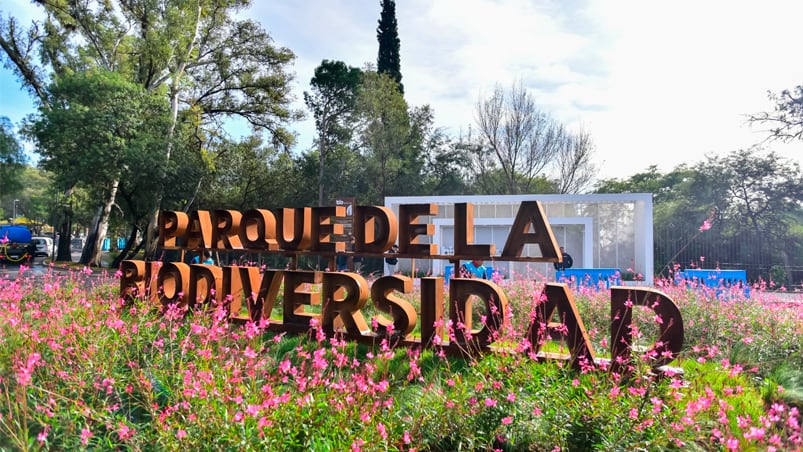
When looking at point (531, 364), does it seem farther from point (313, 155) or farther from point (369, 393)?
point (313, 155)

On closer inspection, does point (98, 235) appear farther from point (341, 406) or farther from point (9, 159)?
point (341, 406)

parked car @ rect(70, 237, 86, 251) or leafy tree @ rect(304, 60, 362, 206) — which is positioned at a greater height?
leafy tree @ rect(304, 60, 362, 206)

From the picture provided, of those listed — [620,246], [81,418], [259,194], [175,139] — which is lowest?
[81,418]

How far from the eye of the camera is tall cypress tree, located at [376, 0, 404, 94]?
2930 centimetres

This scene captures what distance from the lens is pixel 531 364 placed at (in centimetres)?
398

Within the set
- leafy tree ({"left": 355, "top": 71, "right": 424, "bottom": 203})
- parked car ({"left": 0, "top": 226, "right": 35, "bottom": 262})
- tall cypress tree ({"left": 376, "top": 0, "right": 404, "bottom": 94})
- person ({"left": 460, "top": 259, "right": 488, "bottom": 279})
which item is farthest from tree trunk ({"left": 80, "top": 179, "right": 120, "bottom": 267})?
person ({"left": 460, "top": 259, "right": 488, "bottom": 279})

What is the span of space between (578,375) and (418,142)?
24.6 metres

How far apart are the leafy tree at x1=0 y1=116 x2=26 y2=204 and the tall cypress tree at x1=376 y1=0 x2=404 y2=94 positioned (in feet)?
58.2

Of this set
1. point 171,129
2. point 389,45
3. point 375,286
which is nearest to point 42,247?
point 171,129

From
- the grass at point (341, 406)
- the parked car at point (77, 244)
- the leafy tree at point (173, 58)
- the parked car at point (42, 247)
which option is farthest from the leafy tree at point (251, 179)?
the parked car at point (77, 244)

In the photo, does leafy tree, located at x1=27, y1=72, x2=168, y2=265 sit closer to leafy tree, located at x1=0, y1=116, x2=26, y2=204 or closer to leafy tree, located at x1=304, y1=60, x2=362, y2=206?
leafy tree, located at x1=0, y1=116, x2=26, y2=204

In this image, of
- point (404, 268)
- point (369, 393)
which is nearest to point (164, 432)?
point (369, 393)

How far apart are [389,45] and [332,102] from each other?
5.12 m

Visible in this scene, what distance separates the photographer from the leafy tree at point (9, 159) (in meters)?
21.6
